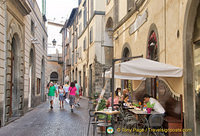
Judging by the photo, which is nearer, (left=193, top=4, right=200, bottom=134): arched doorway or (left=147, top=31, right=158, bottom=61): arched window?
(left=193, top=4, right=200, bottom=134): arched doorway

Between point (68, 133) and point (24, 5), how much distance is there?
20.7ft

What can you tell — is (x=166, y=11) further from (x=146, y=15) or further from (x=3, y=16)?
(x=3, y=16)

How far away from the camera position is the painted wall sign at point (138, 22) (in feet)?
34.0

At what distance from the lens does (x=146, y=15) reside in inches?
398

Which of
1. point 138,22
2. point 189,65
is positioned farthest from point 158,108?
point 138,22

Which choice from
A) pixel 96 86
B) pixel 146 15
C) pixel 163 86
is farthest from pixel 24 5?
pixel 96 86

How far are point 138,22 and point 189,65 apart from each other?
548 cm

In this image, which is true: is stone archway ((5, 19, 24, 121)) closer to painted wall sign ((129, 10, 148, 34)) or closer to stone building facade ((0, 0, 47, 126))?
stone building facade ((0, 0, 47, 126))

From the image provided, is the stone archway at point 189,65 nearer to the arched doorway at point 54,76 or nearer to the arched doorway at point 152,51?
the arched doorway at point 152,51

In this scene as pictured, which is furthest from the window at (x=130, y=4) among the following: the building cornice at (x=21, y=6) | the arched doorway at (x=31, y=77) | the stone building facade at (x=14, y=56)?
the arched doorway at (x=31, y=77)

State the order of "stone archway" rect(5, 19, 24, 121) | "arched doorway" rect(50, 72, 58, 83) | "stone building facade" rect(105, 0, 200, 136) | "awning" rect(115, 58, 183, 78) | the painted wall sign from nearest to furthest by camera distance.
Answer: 1. "stone building facade" rect(105, 0, 200, 136)
2. "awning" rect(115, 58, 183, 78)
3. the painted wall sign
4. "stone archway" rect(5, 19, 24, 121)
5. "arched doorway" rect(50, 72, 58, 83)

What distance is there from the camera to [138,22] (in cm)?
1135

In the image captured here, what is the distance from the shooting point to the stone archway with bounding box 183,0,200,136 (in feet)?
20.1

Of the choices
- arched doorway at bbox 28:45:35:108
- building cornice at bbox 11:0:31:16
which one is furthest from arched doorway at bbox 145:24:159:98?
arched doorway at bbox 28:45:35:108
